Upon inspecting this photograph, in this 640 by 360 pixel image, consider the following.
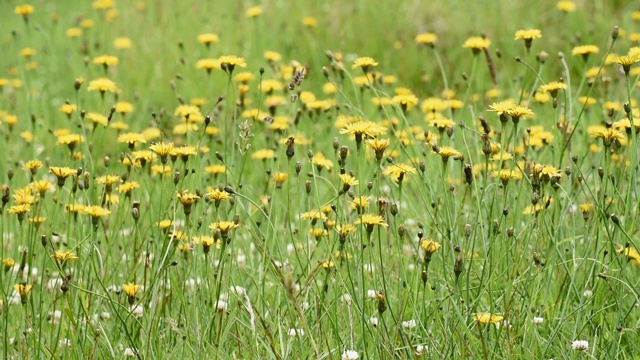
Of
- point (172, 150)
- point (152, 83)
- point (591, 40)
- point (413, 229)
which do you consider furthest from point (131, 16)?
point (172, 150)

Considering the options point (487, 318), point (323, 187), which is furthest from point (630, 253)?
point (323, 187)

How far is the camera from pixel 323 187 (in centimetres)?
387

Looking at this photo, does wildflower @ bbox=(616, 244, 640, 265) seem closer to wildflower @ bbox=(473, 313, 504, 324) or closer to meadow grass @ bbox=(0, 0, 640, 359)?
meadow grass @ bbox=(0, 0, 640, 359)

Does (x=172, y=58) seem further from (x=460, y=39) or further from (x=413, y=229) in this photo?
(x=413, y=229)

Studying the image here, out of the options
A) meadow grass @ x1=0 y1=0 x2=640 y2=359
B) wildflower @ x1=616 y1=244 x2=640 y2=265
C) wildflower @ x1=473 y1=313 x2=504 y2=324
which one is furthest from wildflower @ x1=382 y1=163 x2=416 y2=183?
wildflower @ x1=616 y1=244 x2=640 y2=265

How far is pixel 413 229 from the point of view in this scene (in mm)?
3357

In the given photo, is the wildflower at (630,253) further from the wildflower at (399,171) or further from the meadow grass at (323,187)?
the wildflower at (399,171)

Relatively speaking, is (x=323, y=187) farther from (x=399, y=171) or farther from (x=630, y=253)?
(x=630, y=253)

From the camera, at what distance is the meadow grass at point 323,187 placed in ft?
7.55

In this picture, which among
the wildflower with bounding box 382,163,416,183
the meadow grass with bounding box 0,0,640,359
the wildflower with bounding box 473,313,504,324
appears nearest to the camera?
the wildflower with bounding box 473,313,504,324

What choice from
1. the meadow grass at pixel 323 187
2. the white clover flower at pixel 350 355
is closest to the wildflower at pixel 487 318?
the meadow grass at pixel 323 187

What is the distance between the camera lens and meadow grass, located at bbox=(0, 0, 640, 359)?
7.55ft

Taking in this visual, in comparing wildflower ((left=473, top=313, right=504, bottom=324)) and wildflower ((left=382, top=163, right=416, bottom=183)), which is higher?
wildflower ((left=382, top=163, right=416, bottom=183))

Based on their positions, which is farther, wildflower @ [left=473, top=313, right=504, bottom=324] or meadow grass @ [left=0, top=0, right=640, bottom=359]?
meadow grass @ [left=0, top=0, right=640, bottom=359]
